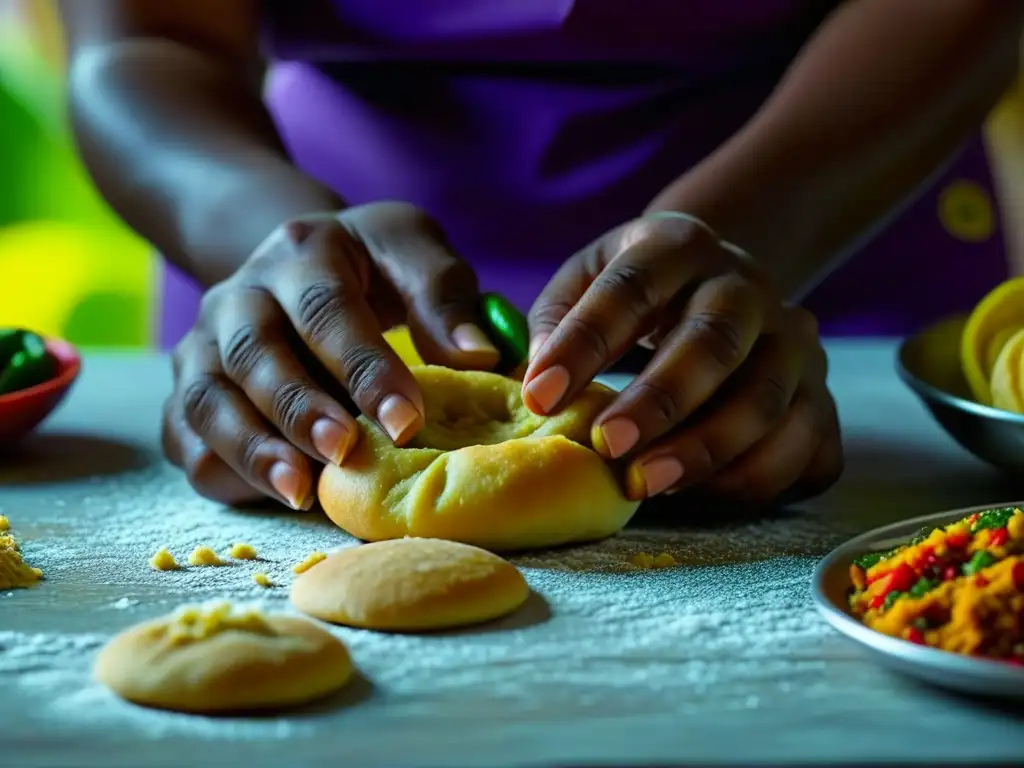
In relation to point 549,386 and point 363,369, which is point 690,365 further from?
point 363,369

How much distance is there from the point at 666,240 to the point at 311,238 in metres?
0.40

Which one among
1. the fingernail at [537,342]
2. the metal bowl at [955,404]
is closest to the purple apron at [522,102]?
the metal bowl at [955,404]

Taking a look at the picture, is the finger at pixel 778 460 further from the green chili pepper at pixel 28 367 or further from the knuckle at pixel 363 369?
the green chili pepper at pixel 28 367

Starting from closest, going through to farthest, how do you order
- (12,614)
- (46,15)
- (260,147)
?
(12,614)
(260,147)
(46,15)

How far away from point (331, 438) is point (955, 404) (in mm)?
668

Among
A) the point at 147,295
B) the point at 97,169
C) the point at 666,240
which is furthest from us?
the point at 147,295

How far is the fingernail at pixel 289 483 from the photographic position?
1.36 meters

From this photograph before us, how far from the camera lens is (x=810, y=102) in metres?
1.92

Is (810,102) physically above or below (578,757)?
above

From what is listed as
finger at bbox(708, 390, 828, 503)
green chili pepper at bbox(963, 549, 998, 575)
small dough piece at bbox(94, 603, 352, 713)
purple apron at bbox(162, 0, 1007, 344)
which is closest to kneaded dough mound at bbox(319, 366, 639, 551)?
finger at bbox(708, 390, 828, 503)

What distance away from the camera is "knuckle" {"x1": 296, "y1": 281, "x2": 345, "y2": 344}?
4.45 ft

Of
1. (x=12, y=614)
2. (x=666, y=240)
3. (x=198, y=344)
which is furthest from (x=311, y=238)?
(x=12, y=614)

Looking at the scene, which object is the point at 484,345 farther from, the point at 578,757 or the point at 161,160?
the point at 161,160

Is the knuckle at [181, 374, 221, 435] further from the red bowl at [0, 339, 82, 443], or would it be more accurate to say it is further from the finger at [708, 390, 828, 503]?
the finger at [708, 390, 828, 503]
